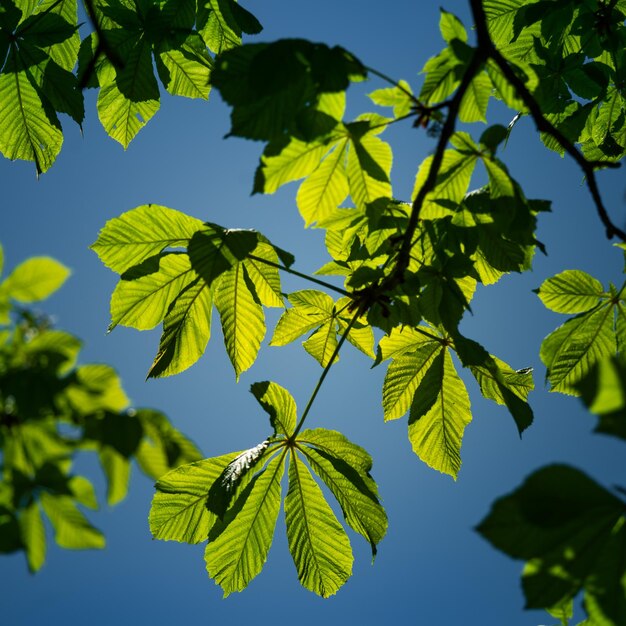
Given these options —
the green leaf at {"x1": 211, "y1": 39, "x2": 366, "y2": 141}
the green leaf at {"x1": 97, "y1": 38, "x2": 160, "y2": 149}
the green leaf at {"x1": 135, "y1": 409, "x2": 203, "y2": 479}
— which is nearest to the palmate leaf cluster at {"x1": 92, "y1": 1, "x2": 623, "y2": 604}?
the green leaf at {"x1": 211, "y1": 39, "x2": 366, "y2": 141}

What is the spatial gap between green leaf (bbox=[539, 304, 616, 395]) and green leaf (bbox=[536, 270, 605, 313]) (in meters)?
0.04

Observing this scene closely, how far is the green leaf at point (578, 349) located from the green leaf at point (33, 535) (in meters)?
1.58

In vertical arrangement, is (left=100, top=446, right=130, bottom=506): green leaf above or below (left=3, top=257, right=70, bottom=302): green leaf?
below

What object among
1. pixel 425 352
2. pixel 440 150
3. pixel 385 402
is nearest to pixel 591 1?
pixel 440 150

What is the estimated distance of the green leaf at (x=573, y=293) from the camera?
6.35 ft

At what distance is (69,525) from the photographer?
42.3 inches

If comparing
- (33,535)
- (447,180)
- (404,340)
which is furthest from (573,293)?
(33,535)

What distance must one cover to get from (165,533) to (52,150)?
1.47 metres

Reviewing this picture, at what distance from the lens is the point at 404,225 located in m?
1.63

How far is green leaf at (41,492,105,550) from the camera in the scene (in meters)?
1.07

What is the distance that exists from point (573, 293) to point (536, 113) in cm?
83

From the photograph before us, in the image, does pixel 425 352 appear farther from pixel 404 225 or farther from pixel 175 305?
pixel 175 305

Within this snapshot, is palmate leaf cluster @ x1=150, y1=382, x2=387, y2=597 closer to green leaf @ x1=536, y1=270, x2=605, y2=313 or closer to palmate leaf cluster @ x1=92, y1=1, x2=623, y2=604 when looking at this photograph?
palmate leaf cluster @ x1=92, y1=1, x2=623, y2=604

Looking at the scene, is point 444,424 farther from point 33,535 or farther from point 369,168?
point 33,535
